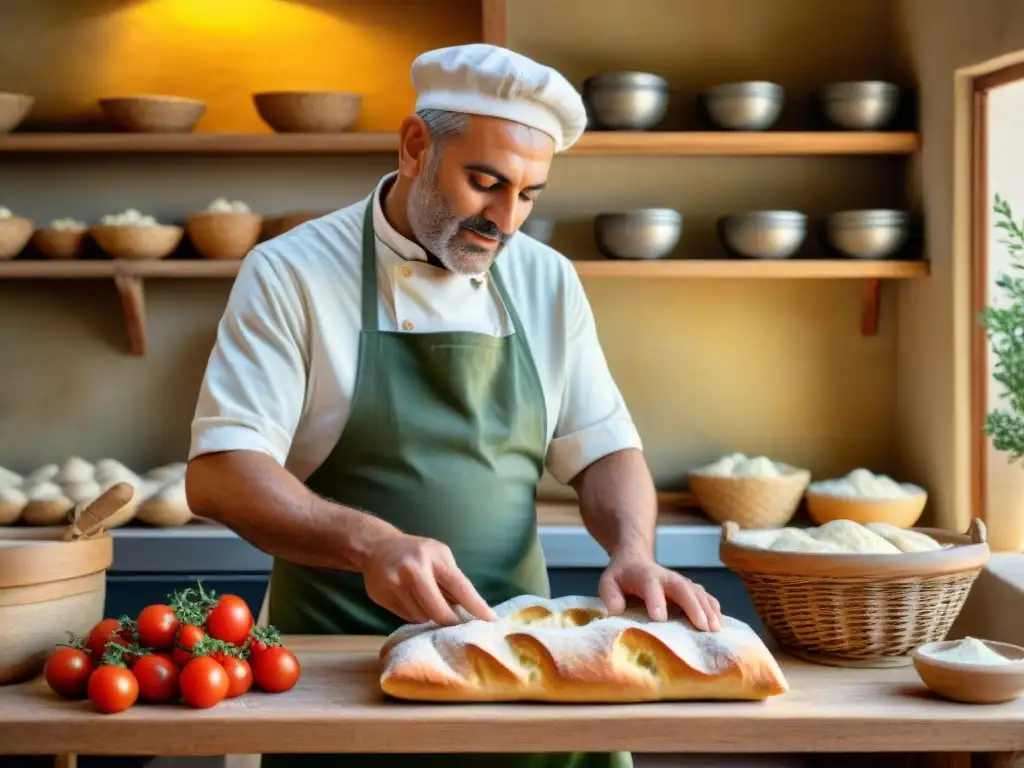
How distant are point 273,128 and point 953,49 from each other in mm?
1807

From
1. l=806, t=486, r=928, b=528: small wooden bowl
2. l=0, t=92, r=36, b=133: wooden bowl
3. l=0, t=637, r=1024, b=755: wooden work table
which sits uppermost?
l=0, t=92, r=36, b=133: wooden bowl

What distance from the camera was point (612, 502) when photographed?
1.96 metres

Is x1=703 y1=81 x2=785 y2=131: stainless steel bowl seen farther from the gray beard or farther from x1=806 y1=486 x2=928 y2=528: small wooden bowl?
the gray beard

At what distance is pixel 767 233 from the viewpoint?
3.47m

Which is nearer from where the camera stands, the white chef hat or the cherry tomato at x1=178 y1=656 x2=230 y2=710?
the cherry tomato at x1=178 y1=656 x2=230 y2=710

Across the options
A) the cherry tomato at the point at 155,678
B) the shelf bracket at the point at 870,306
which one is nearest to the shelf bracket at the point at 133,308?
the shelf bracket at the point at 870,306

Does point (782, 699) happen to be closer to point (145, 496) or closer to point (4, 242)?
point (145, 496)

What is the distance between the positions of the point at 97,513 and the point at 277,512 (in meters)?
0.23

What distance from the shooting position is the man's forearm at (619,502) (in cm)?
187

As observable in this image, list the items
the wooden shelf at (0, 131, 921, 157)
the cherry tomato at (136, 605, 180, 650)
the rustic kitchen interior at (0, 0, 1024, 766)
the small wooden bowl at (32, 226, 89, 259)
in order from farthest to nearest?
the rustic kitchen interior at (0, 0, 1024, 766) → the small wooden bowl at (32, 226, 89, 259) → the wooden shelf at (0, 131, 921, 157) → the cherry tomato at (136, 605, 180, 650)

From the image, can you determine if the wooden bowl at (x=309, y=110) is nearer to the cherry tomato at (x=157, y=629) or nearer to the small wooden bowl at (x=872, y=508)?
the small wooden bowl at (x=872, y=508)

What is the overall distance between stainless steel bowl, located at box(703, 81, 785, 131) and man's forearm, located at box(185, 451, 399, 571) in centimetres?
214

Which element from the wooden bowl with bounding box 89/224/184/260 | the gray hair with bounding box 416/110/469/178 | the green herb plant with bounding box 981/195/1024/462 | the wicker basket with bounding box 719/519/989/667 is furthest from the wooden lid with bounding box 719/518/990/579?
the wooden bowl with bounding box 89/224/184/260

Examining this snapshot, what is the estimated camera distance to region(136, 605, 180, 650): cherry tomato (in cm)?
148
